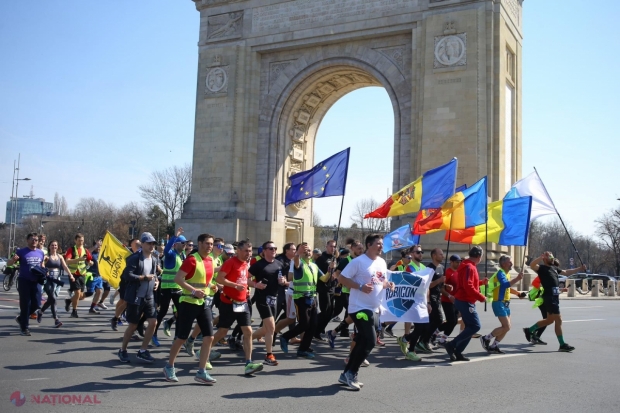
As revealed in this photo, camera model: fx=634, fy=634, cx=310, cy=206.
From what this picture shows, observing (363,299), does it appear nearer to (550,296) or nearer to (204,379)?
(204,379)

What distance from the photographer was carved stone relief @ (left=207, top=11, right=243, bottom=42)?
30.9 meters

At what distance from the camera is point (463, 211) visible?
563 inches

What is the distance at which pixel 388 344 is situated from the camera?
11.9m

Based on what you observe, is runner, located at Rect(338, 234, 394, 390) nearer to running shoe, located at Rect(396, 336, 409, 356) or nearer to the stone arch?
running shoe, located at Rect(396, 336, 409, 356)

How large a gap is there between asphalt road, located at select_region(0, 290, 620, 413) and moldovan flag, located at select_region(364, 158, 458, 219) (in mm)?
3734

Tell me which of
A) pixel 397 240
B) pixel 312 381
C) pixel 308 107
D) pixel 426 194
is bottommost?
pixel 312 381

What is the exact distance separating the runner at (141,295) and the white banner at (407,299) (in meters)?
3.51

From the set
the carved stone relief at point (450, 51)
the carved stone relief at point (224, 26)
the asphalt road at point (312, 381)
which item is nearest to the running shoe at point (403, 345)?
the asphalt road at point (312, 381)

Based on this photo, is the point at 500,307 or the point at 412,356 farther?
the point at 500,307

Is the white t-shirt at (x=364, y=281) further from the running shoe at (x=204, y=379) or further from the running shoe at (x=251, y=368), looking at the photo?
the running shoe at (x=204, y=379)

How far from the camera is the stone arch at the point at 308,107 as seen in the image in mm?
27297

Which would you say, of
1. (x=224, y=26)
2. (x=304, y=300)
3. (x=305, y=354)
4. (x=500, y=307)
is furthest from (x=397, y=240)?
(x=224, y=26)

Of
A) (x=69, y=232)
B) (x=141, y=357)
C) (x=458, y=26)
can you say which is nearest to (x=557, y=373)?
(x=141, y=357)

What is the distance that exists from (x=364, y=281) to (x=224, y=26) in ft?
84.6
